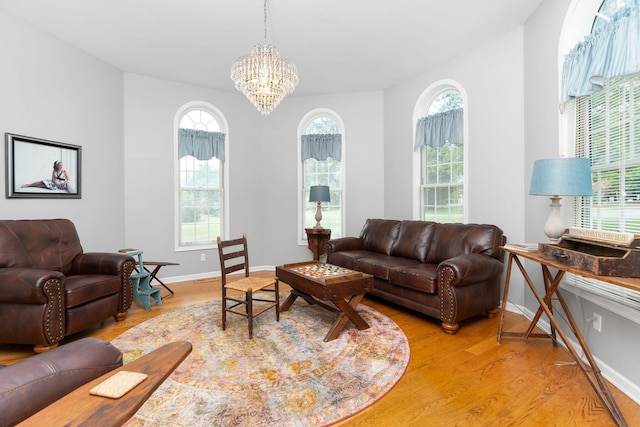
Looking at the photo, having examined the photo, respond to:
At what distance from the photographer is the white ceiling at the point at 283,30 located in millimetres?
2883

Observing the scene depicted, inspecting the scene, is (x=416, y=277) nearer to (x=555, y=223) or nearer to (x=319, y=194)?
(x=555, y=223)

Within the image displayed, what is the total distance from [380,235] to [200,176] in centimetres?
298

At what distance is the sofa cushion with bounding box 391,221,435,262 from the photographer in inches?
148

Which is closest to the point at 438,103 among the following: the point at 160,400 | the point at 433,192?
the point at 433,192

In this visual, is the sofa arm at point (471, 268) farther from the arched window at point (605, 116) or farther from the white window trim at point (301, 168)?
the white window trim at point (301, 168)

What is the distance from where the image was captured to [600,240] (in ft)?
5.93

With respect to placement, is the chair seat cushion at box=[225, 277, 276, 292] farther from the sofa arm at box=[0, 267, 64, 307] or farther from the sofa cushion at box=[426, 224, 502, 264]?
the sofa cushion at box=[426, 224, 502, 264]

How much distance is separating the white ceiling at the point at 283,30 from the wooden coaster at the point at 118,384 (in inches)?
120

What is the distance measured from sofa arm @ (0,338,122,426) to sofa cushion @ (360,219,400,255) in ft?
11.4

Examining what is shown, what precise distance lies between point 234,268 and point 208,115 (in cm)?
292

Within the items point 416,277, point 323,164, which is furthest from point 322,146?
point 416,277

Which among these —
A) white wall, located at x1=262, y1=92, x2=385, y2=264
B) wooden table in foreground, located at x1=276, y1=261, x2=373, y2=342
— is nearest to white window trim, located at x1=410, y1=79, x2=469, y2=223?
white wall, located at x1=262, y1=92, x2=385, y2=264

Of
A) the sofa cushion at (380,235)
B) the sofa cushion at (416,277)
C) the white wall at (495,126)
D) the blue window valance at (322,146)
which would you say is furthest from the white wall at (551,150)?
the blue window valance at (322,146)

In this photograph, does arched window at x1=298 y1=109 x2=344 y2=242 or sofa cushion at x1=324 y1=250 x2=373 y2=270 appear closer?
sofa cushion at x1=324 y1=250 x2=373 y2=270
